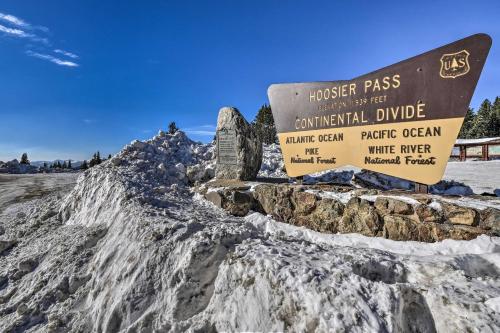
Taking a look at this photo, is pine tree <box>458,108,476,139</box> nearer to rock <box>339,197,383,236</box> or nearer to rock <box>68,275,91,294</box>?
rock <box>339,197,383,236</box>

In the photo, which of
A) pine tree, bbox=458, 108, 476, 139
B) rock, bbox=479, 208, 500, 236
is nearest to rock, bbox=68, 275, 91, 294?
rock, bbox=479, 208, 500, 236

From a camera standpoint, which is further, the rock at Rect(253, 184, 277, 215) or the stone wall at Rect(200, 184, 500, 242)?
the rock at Rect(253, 184, 277, 215)

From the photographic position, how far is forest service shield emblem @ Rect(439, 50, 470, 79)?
4520 mm

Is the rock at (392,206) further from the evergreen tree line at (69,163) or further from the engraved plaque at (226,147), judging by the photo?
the evergreen tree line at (69,163)

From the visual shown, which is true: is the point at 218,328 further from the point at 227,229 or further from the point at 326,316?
the point at 227,229

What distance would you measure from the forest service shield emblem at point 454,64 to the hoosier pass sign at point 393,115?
1 centimetres

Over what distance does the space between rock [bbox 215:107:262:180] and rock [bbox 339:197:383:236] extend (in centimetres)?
360

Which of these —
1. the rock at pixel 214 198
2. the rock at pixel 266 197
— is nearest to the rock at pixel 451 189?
the rock at pixel 266 197

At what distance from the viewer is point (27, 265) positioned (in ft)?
15.8

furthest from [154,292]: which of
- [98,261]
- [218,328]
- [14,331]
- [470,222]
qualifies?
[470,222]

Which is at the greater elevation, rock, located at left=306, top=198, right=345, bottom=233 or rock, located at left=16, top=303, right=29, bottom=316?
rock, located at left=306, top=198, right=345, bottom=233

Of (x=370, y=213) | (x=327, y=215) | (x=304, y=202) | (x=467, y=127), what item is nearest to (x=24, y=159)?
(x=304, y=202)

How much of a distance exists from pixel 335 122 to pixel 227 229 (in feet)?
11.7

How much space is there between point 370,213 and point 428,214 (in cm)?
80
